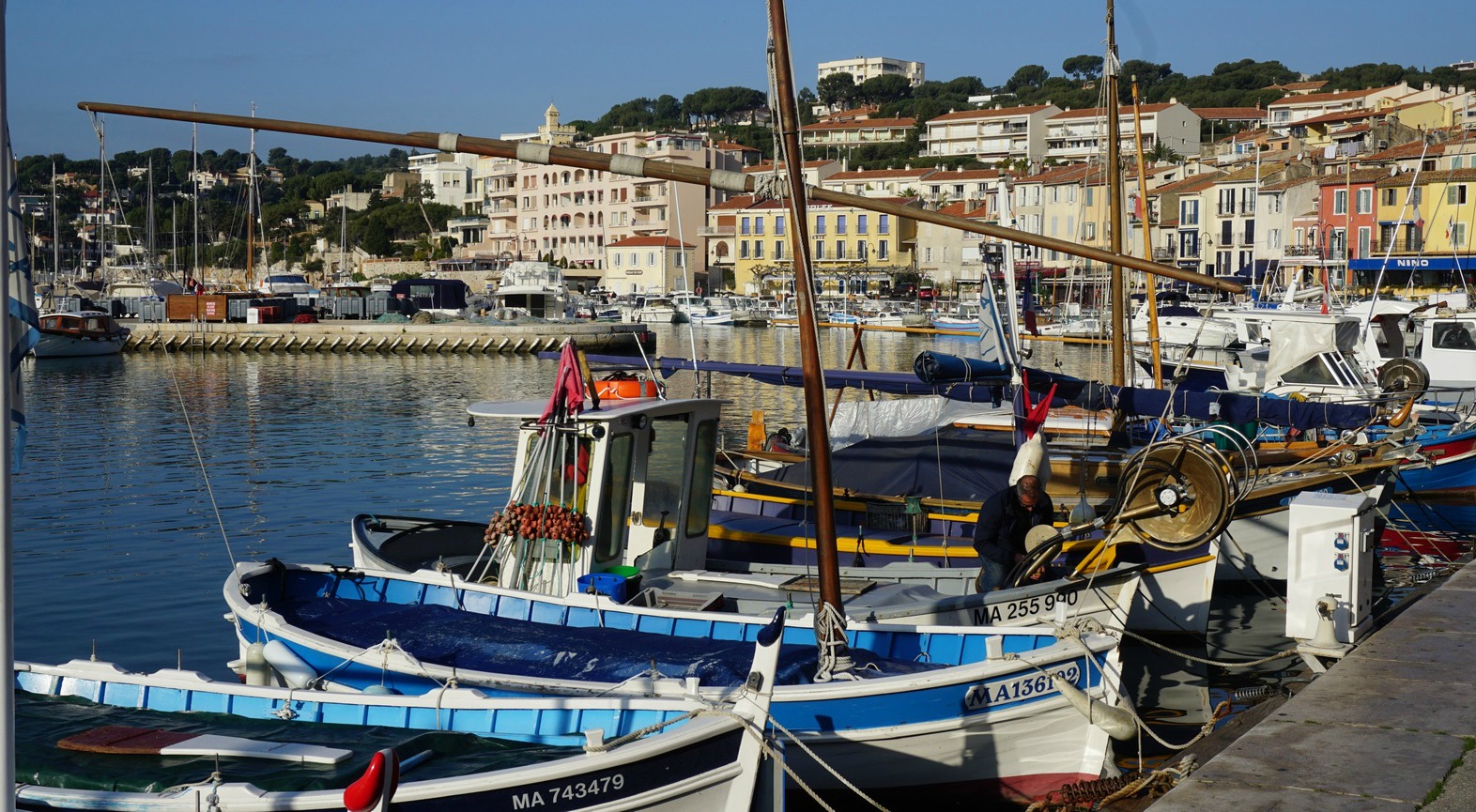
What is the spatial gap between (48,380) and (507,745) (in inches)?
2027

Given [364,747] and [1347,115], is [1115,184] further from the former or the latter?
[1347,115]

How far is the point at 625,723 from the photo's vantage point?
28.9 feet

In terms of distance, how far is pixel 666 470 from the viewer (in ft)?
44.0

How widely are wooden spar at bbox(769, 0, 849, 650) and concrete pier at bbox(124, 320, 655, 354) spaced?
6110 cm

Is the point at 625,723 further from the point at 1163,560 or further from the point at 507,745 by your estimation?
the point at 1163,560

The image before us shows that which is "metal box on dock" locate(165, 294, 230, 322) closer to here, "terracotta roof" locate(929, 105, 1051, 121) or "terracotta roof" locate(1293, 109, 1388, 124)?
"terracotta roof" locate(1293, 109, 1388, 124)

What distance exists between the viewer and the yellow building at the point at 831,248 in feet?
361

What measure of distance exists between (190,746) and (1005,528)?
7608 millimetres

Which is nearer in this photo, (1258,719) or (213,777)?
(213,777)

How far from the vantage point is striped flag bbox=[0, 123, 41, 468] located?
18.8ft

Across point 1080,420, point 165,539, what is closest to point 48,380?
point 165,539

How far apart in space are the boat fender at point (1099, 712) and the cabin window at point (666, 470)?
15.3 ft

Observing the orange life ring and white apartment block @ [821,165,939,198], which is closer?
the orange life ring

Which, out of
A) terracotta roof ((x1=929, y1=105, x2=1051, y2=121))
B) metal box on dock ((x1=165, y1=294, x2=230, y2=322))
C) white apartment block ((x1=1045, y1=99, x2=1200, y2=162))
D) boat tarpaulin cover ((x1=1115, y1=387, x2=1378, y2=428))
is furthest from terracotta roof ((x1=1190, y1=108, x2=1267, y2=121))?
boat tarpaulin cover ((x1=1115, y1=387, x2=1378, y2=428))
